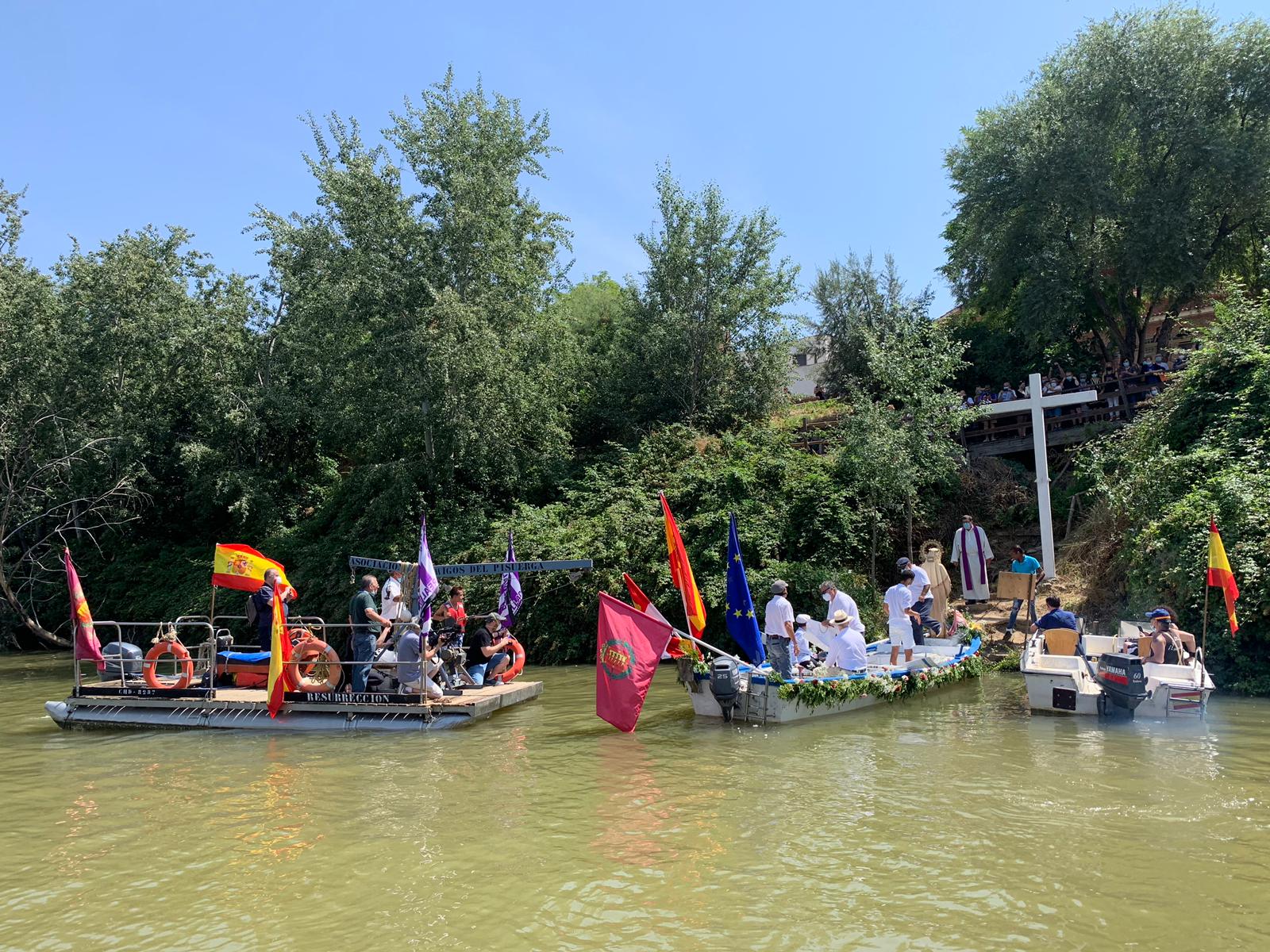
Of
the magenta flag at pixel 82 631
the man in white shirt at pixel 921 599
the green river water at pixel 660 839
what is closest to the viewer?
the green river water at pixel 660 839

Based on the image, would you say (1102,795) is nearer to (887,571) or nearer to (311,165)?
(887,571)

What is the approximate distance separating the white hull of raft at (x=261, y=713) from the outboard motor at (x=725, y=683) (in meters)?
3.84

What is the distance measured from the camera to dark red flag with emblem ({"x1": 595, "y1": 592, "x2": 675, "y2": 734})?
46.4ft

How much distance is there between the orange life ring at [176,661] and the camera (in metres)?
16.5

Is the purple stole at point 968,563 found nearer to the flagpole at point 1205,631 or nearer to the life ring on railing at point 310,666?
the flagpole at point 1205,631

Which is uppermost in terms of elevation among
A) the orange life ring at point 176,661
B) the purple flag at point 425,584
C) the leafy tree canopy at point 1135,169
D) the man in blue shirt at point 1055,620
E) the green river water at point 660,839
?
the leafy tree canopy at point 1135,169

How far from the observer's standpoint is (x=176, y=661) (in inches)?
656

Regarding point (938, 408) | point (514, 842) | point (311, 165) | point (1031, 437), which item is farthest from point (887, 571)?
point (311, 165)

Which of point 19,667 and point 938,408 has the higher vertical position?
point 938,408

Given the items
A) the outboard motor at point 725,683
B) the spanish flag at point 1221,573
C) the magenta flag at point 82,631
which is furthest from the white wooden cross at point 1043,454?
the magenta flag at point 82,631

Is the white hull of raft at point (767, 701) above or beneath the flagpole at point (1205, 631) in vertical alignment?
beneath

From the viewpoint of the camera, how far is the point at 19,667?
87.9 ft

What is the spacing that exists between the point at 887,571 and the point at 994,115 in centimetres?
1857

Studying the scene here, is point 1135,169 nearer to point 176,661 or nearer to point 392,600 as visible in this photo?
point 392,600
